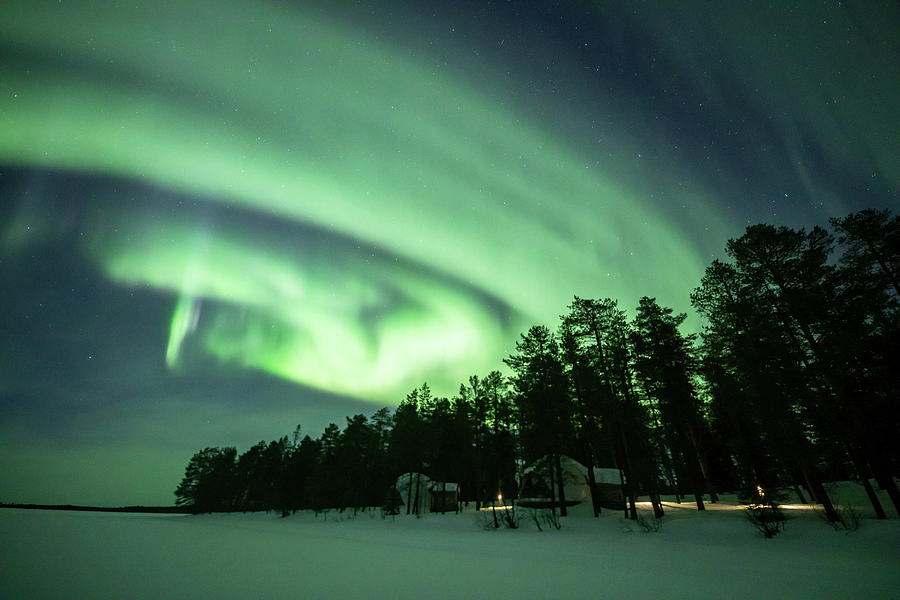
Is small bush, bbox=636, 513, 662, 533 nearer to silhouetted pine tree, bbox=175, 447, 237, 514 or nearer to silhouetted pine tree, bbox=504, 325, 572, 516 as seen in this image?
silhouetted pine tree, bbox=504, 325, 572, 516

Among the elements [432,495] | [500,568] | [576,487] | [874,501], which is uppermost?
[874,501]

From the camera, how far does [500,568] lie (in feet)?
34.3

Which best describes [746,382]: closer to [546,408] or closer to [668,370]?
[668,370]

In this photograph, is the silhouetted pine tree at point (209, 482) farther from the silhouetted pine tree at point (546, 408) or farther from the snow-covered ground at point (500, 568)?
the silhouetted pine tree at point (546, 408)

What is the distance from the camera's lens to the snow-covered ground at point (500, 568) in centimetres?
802

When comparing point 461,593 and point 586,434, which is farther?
point 586,434

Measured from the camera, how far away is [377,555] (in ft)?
43.7

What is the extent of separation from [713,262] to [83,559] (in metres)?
36.8

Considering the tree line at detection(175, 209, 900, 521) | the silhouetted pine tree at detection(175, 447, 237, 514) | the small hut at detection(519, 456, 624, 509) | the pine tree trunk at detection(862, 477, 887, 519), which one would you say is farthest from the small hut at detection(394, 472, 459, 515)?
the silhouetted pine tree at detection(175, 447, 237, 514)

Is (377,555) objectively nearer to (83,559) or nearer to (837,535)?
(83,559)

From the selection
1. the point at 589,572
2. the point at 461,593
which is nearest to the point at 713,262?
the point at 589,572

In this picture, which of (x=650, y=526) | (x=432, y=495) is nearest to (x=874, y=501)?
(x=650, y=526)

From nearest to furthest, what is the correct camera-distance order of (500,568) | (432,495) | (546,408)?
(500,568) < (546,408) < (432,495)

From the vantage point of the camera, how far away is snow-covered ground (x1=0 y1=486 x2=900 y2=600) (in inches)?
316
